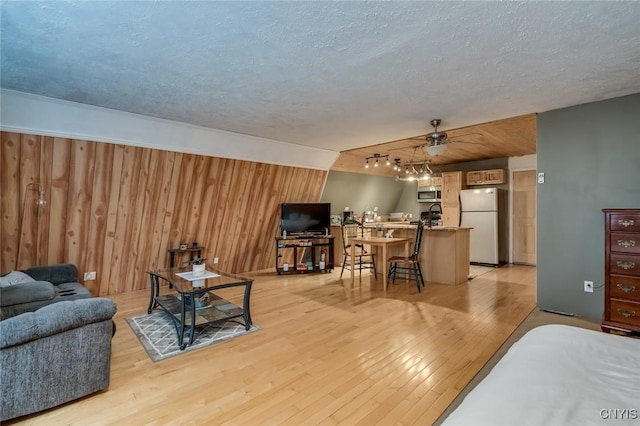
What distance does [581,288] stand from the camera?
3498mm

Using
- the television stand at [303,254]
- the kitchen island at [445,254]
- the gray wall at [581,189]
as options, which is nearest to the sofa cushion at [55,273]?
the television stand at [303,254]

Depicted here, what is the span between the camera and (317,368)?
2.42m

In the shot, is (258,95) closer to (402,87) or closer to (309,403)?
(402,87)

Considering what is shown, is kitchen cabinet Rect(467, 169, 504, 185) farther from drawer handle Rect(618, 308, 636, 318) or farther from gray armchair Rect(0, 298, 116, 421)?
gray armchair Rect(0, 298, 116, 421)

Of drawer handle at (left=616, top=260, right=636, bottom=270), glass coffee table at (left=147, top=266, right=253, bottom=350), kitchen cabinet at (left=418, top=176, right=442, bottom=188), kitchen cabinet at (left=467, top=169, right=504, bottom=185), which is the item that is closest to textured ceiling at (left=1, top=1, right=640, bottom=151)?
drawer handle at (left=616, top=260, right=636, bottom=270)

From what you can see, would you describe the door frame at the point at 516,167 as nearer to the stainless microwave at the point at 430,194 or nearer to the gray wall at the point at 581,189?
the stainless microwave at the point at 430,194

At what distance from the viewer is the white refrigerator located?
6.72 m

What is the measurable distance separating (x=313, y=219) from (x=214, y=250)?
1.97 meters

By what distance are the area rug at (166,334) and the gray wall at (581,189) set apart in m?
3.58

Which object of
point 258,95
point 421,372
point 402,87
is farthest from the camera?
point 258,95

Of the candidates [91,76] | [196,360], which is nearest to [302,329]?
[196,360]

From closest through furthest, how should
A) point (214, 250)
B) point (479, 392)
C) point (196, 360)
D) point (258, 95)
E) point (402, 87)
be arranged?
point (479, 392) → point (196, 360) → point (402, 87) → point (258, 95) → point (214, 250)

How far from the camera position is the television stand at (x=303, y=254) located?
232 inches

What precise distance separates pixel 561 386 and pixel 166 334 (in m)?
3.15
